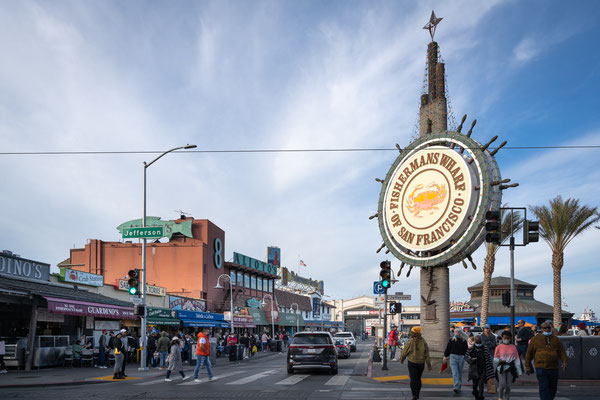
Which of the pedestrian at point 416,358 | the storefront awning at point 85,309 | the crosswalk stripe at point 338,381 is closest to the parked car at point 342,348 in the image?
the storefront awning at point 85,309

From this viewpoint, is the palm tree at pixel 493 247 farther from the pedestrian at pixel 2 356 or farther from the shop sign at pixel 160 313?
the pedestrian at pixel 2 356

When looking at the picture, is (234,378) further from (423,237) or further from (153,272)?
(153,272)

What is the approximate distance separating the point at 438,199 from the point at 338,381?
757cm

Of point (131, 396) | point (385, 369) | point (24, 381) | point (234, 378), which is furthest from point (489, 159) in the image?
point (24, 381)

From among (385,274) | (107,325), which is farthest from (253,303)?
(385,274)

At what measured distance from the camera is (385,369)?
20.8m

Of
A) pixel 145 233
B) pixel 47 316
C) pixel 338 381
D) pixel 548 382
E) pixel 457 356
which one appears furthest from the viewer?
pixel 47 316

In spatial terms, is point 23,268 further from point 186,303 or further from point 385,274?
point 186,303

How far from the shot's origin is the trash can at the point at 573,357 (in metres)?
16.2

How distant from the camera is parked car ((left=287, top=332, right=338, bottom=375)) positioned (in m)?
19.5

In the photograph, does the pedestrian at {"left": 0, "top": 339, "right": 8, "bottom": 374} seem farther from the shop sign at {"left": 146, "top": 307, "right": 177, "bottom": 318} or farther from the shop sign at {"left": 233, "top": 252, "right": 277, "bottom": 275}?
the shop sign at {"left": 233, "top": 252, "right": 277, "bottom": 275}

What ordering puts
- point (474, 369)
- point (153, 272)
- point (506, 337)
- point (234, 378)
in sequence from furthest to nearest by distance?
1. point (153, 272)
2. point (234, 378)
3. point (474, 369)
4. point (506, 337)

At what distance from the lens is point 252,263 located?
68.2 meters

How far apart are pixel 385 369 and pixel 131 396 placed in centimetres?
1043
